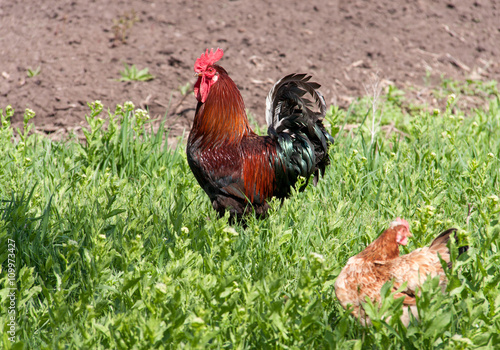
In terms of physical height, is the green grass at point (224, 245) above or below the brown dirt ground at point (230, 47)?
below

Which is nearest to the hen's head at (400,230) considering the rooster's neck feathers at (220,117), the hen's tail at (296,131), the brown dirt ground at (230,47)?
the hen's tail at (296,131)

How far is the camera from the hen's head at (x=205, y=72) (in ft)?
12.5

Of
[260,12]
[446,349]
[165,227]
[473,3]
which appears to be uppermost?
[473,3]

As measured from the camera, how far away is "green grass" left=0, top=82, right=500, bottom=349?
2074 millimetres

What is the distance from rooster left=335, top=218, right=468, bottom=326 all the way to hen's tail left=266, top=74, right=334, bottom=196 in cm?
133

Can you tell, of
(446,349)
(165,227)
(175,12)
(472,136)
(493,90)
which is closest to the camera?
(446,349)

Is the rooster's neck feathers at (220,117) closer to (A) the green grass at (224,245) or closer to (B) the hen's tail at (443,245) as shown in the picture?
(A) the green grass at (224,245)

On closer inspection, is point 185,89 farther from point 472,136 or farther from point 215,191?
point 472,136

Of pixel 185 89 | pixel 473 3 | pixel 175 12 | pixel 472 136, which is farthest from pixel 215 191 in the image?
pixel 473 3

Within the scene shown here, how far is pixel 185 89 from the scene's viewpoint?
593 cm

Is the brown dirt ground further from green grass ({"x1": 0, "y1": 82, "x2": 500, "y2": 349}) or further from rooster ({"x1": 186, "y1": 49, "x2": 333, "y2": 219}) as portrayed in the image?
rooster ({"x1": 186, "y1": 49, "x2": 333, "y2": 219})

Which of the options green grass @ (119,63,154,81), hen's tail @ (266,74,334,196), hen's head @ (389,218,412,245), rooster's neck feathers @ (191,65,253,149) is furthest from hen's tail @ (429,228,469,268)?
green grass @ (119,63,154,81)

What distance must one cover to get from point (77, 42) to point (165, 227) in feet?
14.7

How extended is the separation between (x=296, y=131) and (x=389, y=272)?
1.79 metres
